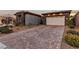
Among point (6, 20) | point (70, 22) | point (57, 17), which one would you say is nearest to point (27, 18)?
point (6, 20)

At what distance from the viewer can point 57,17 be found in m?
1.99

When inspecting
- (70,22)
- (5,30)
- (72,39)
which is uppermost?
(70,22)

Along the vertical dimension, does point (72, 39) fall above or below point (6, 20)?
below

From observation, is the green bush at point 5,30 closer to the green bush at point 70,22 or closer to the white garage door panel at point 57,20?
the white garage door panel at point 57,20

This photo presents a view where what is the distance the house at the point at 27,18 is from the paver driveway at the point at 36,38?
10cm

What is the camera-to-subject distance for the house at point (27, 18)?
6.46 ft

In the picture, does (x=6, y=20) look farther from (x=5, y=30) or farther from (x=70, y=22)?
(x=70, y=22)

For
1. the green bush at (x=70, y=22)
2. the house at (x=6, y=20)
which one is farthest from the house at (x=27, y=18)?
the green bush at (x=70, y=22)

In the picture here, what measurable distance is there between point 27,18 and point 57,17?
0.42 meters

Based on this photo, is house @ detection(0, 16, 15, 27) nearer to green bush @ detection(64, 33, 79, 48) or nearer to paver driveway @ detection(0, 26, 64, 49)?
paver driveway @ detection(0, 26, 64, 49)

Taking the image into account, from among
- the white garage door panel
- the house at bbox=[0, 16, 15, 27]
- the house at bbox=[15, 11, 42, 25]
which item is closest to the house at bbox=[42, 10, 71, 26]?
the white garage door panel
